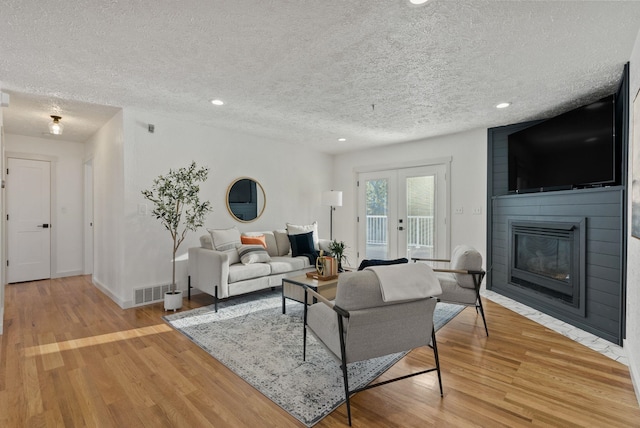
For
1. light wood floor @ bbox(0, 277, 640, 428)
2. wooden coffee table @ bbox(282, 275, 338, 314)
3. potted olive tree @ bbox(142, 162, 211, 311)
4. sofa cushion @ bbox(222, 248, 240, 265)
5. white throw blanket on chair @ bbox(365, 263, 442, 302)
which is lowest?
light wood floor @ bbox(0, 277, 640, 428)

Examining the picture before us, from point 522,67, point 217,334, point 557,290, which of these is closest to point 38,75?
point 217,334

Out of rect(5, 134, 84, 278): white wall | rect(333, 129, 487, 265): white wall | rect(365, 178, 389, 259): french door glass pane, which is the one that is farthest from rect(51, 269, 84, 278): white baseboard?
rect(333, 129, 487, 265): white wall

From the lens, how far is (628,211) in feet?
9.01

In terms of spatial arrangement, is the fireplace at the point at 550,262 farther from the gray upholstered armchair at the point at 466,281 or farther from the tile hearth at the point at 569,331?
the gray upholstered armchair at the point at 466,281

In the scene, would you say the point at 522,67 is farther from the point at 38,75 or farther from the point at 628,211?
the point at 38,75

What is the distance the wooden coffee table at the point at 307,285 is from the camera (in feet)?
10.8

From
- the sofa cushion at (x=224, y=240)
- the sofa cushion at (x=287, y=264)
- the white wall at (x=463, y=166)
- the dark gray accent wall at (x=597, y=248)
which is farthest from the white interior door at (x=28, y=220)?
the dark gray accent wall at (x=597, y=248)

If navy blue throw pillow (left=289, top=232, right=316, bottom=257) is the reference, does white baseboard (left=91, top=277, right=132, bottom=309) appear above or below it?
below

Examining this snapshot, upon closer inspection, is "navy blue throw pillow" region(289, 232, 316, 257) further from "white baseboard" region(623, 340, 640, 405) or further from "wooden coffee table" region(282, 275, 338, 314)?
"white baseboard" region(623, 340, 640, 405)

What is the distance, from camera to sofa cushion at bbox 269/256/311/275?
434 centimetres

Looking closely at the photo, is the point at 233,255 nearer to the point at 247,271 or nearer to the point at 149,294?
the point at 247,271

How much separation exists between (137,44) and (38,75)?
134cm

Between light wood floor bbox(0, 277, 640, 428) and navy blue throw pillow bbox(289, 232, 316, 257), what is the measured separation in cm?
209

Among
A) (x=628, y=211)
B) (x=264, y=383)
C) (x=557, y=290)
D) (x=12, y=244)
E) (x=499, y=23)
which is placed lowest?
(x=264, y=383)
